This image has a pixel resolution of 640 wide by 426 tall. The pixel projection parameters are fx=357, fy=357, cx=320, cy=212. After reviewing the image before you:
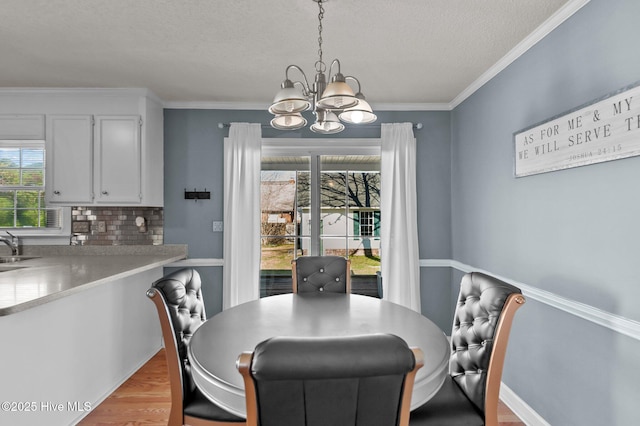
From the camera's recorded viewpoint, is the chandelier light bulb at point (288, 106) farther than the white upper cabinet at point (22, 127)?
No

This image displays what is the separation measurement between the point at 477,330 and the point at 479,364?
0.48ft

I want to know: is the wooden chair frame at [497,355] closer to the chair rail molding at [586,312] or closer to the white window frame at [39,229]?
the chair rail molding at [586,312]

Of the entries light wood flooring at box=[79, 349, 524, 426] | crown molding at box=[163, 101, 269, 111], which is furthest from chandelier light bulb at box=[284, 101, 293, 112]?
light wood flooring at box=[79, 349, 524, 426]

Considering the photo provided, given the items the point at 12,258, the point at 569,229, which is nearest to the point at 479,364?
the point at 569,229

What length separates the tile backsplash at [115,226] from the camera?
3.56 m

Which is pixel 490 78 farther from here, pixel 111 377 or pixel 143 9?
pixel 111 377

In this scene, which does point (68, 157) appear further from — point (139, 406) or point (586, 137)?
point (586, 137)

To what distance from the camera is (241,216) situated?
11.6 feet

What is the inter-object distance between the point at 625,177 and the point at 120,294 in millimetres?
3321

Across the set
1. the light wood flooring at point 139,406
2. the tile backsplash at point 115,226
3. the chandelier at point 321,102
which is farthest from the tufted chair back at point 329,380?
the tile backsplash at point 115,226

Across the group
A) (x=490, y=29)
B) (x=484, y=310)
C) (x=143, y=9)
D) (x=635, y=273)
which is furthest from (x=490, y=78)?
(x=143, y=9)

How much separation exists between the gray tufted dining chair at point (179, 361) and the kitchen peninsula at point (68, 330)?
2.10ft

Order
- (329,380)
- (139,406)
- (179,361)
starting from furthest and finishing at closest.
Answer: (139,406)
(179,361)
(329,380)

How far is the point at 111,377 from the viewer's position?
8.75 feet
